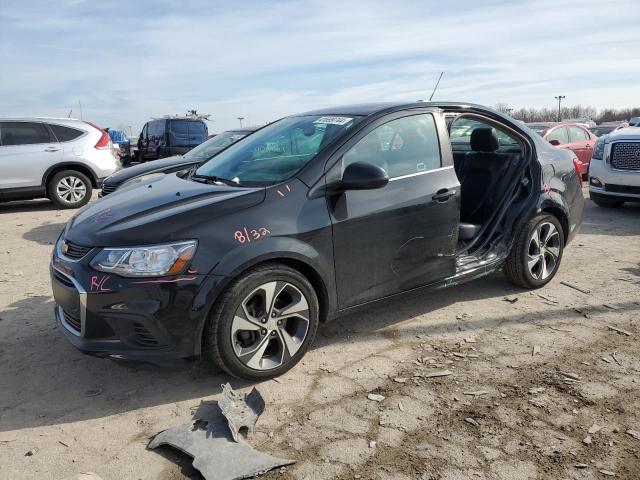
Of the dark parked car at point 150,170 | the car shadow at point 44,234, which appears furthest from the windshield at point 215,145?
the car shadow at point 44,234

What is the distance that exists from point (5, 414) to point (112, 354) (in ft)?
2.32

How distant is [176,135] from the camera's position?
55.4 feet

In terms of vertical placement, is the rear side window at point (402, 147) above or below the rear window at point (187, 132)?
below

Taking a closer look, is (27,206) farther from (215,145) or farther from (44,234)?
(215,145)

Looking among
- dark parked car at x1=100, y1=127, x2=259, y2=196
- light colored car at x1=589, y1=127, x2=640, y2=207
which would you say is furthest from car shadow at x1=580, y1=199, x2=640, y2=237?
dark parked car at x1=100, y1=127, x2=259, y2=196

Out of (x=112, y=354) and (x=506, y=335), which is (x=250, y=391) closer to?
(x=112, y=354)

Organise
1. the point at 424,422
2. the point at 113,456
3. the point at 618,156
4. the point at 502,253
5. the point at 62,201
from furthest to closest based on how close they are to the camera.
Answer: the point at 62,201 → the point at 618,156 → the point at 502,253 → the point at 424,422 → the point at 113,456

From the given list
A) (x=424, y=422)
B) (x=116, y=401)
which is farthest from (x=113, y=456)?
(x=424, y=422)

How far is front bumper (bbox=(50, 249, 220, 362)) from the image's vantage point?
2.93 m

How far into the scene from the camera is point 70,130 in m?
10.2

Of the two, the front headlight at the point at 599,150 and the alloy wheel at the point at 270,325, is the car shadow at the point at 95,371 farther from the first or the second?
the front headlight at the point at 599,150

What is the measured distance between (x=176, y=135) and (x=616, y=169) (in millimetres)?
12522

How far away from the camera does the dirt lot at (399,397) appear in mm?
2582

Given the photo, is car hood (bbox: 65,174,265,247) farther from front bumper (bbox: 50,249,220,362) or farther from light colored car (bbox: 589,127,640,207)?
light colored car (bbox: 589,127,640,207)
